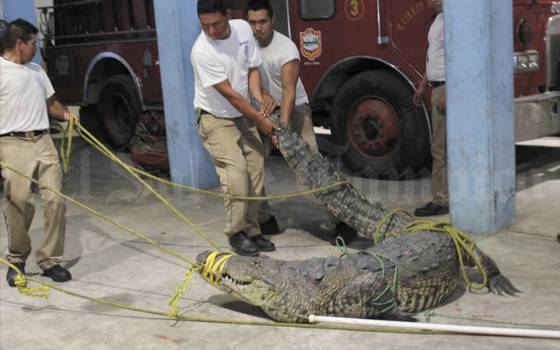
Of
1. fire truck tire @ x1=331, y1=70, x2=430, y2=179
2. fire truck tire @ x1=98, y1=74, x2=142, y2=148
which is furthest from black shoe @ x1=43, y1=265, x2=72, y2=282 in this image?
fire truck tire @ x1=98, y1=74, x2=142, y2=148

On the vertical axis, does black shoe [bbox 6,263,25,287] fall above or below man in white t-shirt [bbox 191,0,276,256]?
below

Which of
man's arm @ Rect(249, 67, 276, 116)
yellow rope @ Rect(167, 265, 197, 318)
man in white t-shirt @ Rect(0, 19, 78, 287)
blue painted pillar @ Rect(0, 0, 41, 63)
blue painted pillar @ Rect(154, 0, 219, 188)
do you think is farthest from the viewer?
blue painted pillar @ Rect(0, 0, 41, 63)

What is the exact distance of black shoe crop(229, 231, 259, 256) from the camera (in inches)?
214

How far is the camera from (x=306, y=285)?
163 inches

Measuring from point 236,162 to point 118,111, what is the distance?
588cm

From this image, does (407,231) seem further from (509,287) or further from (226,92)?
(226,92)

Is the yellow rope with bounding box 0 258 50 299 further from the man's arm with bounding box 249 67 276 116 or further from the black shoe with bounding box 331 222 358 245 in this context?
the black shoe with bounding box 331 222 358 245

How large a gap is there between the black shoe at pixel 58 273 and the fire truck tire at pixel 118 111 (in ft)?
16.9

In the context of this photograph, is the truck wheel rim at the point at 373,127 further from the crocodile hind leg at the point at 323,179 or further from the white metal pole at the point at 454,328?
the white metal pole at the point at 454,328

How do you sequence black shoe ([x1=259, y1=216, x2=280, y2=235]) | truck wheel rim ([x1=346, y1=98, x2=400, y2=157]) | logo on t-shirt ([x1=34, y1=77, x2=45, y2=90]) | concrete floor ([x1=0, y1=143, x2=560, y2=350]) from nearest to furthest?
concrete floor ([x1=0, y1=143, x2=560, y2=350]) < logo on t-shirt ([x1=34, y1=77, x2=45, y2=90]) < black shoe ([x1=259, y1=216, x2=280, y2=235]) < truck wheel rim ([x1=346, y1=98, x2=400, y2=157])

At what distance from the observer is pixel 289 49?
567cm

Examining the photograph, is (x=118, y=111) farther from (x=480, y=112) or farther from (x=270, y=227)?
(x=480, y=112)

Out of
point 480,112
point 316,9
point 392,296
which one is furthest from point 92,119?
point 392,296

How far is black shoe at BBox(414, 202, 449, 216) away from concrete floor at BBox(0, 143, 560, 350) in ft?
1.29
